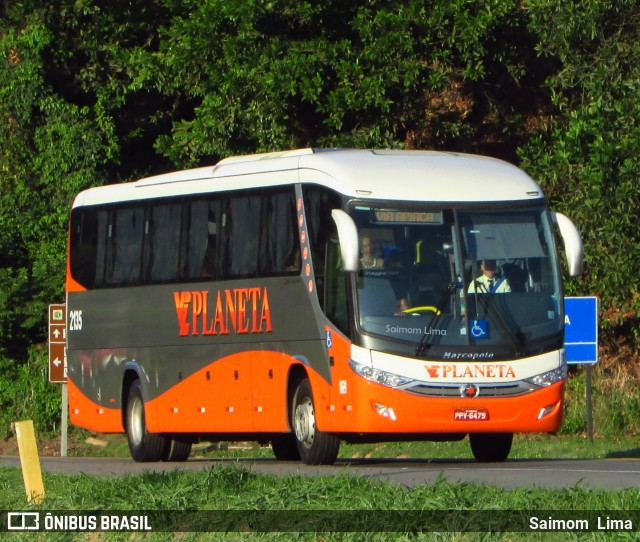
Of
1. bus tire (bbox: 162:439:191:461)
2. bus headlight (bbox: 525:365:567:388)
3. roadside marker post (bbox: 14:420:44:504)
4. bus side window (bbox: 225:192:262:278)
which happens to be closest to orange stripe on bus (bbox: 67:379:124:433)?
bus tire (bbox: 162:439:191:461)

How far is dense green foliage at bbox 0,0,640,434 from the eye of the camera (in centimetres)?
2844

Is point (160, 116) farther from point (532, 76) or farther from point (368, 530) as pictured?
point (368, 530)

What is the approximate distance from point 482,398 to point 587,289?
12.0 meters

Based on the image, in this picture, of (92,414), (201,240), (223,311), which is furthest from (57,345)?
(223,311)

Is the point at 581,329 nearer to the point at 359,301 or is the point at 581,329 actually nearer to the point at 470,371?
the point at 470,371

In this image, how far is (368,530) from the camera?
10.4 meters

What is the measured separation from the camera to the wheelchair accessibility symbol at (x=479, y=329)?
1761 cm

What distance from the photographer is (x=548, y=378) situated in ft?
58.8

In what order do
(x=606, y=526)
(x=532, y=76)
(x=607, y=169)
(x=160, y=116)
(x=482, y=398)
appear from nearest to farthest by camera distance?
1. (x=606, y=526)
2. (x=482, y=398)
3. (x=607, y=169)
4. (x=532, y=76)
5. (x=160, y=116)

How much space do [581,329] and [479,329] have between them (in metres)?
9.05

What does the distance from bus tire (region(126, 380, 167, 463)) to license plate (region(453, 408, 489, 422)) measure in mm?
6281

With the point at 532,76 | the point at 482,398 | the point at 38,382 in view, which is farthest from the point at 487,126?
the point at 482,398

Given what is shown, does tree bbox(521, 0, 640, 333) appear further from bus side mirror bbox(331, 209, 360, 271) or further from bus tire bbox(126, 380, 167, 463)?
bus side mirror bbox(331, 209, 360, 271)

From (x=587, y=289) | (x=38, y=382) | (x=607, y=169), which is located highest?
(x=607, y=169)
